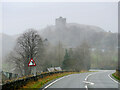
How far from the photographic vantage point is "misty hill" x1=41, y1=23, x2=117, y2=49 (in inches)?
1378

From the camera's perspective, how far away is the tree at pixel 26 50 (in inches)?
Answer: 1785

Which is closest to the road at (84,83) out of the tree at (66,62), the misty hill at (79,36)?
the misty hill at (79,36)

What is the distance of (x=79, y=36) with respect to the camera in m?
39.3

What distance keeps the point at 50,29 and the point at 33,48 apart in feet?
31.1

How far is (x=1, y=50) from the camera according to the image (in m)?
41.5

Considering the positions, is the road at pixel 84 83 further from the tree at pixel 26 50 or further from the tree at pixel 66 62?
the tree at pixel 66 62

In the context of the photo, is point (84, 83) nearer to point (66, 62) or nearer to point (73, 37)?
point (73, 37)

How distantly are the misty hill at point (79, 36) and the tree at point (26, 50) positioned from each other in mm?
5239

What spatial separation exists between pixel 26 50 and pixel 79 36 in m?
14.4

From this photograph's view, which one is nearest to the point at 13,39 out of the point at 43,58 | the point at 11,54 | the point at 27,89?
the point at 11,54

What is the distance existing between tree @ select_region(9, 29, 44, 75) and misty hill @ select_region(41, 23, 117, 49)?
524 centimetres

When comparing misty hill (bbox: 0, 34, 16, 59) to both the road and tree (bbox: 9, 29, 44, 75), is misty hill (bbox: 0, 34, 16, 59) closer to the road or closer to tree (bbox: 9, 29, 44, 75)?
tree (bbox: 9, 29, 44, 75)

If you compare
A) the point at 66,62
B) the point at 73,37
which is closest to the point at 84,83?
Answer: the point at 73,37

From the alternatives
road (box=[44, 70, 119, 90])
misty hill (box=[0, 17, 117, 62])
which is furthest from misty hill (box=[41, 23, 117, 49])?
road (box=[44, 70, 119, 90])
